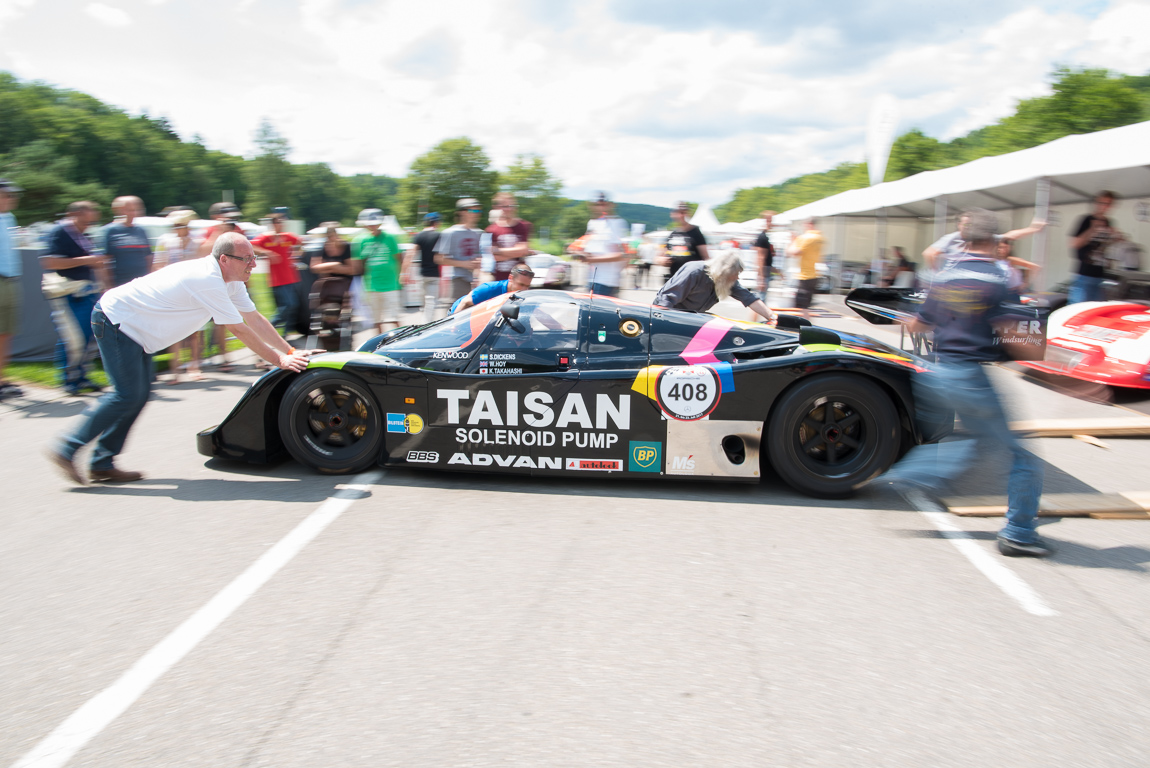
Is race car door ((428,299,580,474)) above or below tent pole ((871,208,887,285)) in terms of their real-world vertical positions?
below

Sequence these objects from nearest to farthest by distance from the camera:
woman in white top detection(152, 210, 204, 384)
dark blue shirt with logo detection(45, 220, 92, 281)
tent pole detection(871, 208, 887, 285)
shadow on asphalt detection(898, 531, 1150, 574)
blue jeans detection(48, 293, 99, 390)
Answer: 1. shadow on asphalt detection(898, 531, 1150, 574)
2. dark blue shirt with logo detection(45, 220, 92, 281)
3. blue jeans detection(48, 293, 99, 390)
4. woman in white top detection(152, 210, 204, 384)
5. tent pole detection(871, 208, 887, 285)

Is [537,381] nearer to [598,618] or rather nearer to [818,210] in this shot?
[598,618]

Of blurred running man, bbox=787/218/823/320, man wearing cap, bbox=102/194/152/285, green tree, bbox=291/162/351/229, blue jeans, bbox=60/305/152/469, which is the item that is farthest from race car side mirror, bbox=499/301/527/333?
green tree, bbox=291/162/351/229

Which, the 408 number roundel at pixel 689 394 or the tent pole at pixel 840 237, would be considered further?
the tent pole at pixel 840 237

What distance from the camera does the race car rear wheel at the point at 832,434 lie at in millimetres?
4305

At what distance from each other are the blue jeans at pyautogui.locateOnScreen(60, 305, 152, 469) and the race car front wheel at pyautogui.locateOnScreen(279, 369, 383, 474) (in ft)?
2.80

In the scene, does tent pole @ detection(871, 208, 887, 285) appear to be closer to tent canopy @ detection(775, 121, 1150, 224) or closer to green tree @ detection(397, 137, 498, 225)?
tent canopy @ detection(775, 121, 1150, 224)

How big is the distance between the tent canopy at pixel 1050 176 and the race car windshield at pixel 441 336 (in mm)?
9678

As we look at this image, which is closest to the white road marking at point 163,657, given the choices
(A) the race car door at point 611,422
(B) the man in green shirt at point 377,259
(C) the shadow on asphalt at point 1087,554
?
(A) the race car door at point 611,422

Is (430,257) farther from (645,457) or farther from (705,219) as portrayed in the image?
(705,219)

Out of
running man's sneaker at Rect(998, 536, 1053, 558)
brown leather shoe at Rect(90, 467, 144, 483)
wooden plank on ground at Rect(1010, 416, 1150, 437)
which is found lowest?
running man's sneaker at Rect(998, 536, 1053, 558)

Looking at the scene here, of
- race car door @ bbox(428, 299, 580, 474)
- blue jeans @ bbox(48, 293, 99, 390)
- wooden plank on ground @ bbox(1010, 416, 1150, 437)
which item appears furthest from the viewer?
blue jeans @ bbox(48, 293, 99, 390)

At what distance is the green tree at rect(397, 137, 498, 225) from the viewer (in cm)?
14262

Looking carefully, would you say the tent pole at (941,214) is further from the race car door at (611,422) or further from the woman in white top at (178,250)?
the race car door at (611,422)
